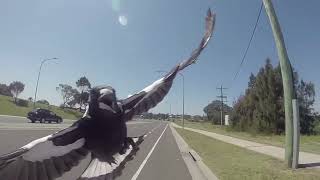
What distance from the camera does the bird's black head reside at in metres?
2.21

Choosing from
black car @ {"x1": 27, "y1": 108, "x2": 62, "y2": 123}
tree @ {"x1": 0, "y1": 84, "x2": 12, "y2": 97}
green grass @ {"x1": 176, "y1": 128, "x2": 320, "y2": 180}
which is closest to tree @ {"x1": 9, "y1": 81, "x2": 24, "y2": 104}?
tree @ {"x1": 0, "y1": 84, "x2": 12, "y2": 97}

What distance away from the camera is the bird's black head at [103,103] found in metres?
2.21

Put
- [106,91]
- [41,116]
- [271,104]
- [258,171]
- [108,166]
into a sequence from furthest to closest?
[41,116], [271,104], [258,171], [108,166], [106,91]

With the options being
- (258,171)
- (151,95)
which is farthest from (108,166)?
(258,171)

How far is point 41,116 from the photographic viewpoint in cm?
5319

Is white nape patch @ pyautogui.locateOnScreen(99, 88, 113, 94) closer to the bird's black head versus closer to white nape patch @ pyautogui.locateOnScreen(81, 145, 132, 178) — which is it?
the bird's black head

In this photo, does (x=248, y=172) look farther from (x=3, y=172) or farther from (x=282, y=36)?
(x=3, y=172)

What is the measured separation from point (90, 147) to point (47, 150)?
264mm

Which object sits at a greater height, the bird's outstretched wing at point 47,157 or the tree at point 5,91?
the tree at point 5,91

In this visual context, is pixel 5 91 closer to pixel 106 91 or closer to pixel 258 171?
pixel 258 171

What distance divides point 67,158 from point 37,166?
0.18 m

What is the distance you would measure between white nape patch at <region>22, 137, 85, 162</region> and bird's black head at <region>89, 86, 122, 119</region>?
10.8 inches

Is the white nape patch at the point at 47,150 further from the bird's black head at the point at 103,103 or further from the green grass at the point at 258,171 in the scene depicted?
the green grass at the point at 258,171

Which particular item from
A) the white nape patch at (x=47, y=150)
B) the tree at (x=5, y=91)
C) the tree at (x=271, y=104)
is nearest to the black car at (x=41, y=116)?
the tree at (x=271, y=104)
